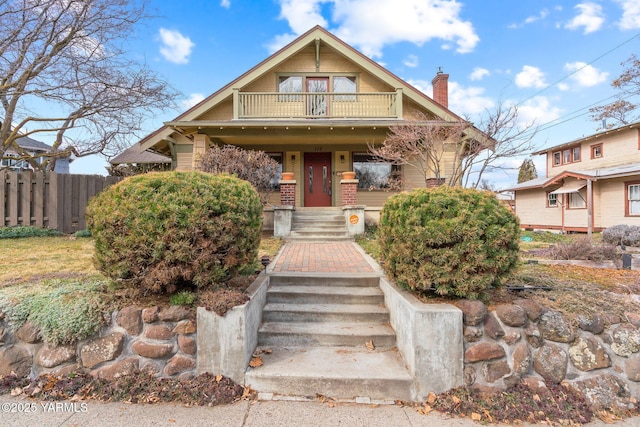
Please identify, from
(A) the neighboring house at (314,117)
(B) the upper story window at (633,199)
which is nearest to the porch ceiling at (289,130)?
(A) the neighboring house at (314,117)

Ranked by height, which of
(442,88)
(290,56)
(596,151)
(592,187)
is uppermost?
(290,56)

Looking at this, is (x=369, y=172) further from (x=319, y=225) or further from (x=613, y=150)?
(x=613, y=150)

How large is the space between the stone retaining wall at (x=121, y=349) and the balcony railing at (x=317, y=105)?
9.60 meters

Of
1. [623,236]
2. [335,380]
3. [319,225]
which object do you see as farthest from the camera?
[623,236]

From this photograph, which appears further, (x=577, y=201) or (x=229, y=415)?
(x=577, y=201)

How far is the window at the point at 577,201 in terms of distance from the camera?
16.0m

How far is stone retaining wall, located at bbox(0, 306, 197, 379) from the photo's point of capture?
111 inches

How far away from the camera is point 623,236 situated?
32.4ft

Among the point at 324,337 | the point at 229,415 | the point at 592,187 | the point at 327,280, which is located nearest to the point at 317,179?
the point at 327,280

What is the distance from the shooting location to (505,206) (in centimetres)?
310

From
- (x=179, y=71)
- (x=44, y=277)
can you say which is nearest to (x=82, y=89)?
(x=179, y=71)

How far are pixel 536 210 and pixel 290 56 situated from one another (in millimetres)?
18454

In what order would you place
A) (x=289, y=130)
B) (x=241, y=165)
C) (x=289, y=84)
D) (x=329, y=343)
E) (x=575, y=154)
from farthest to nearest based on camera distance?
1. (x=575, y=154)
2. (x=289, y=84)
3. (x=289, y=130)
4. (x=241, y=165)
5. (x=329, y=343)

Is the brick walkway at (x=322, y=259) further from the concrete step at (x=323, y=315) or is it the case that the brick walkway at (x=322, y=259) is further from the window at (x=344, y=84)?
the window at (x=344, y=84)
